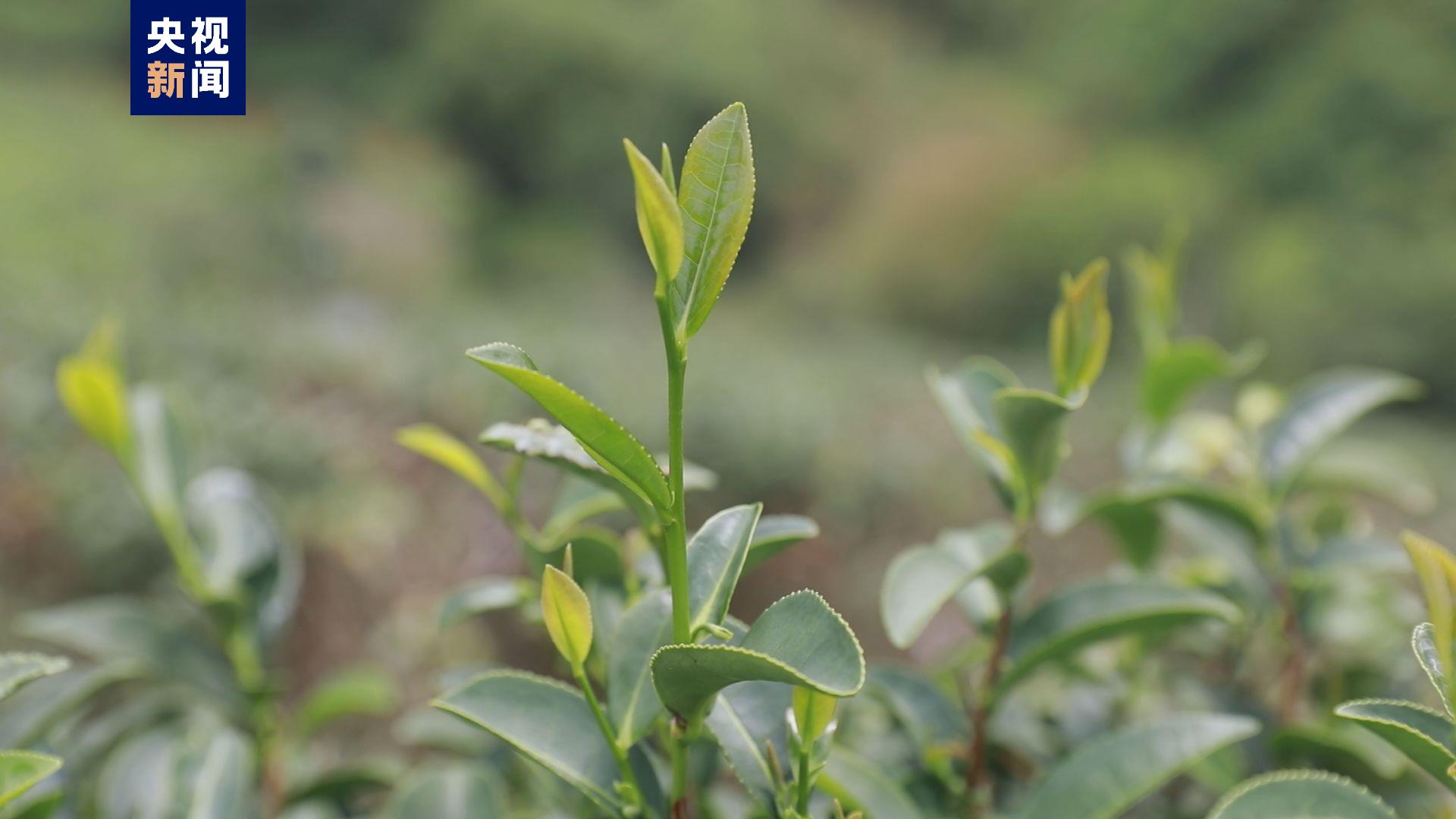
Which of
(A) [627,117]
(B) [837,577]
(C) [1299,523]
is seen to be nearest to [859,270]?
(A) [627,117]

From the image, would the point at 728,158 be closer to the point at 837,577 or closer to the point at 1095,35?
the point at 837,577

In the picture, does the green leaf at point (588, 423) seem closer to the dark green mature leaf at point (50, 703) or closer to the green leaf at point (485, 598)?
the green leaf at point (485, 598)

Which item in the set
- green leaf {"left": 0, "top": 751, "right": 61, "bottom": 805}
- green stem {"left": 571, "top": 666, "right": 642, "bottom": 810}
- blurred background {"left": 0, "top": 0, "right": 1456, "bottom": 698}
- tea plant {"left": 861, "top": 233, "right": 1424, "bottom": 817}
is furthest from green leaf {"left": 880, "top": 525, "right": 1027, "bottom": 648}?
blurred background {"left": 0, "top": 0, "right": 1456, "bottom": 698}

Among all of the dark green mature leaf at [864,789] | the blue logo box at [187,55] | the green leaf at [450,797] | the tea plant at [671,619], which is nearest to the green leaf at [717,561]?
the tea plant at [671,619]

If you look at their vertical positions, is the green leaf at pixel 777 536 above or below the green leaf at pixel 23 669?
above

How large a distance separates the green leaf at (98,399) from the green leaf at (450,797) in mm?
260

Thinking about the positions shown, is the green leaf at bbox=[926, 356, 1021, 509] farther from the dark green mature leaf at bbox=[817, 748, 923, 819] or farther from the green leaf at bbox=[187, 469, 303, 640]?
the green leaf at bbox=[187, 469, 303, 640]

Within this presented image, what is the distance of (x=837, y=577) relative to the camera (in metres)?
2.57

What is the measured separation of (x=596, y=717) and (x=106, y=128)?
617 cm

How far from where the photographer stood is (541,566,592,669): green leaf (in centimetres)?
37

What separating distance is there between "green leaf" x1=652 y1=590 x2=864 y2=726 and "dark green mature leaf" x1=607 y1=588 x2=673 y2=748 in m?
0.03

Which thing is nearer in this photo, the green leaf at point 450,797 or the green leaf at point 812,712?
the green leaf at point 812,712

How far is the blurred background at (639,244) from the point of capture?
2.06 meters

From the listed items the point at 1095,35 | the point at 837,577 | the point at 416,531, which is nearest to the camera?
the point at 416,531
